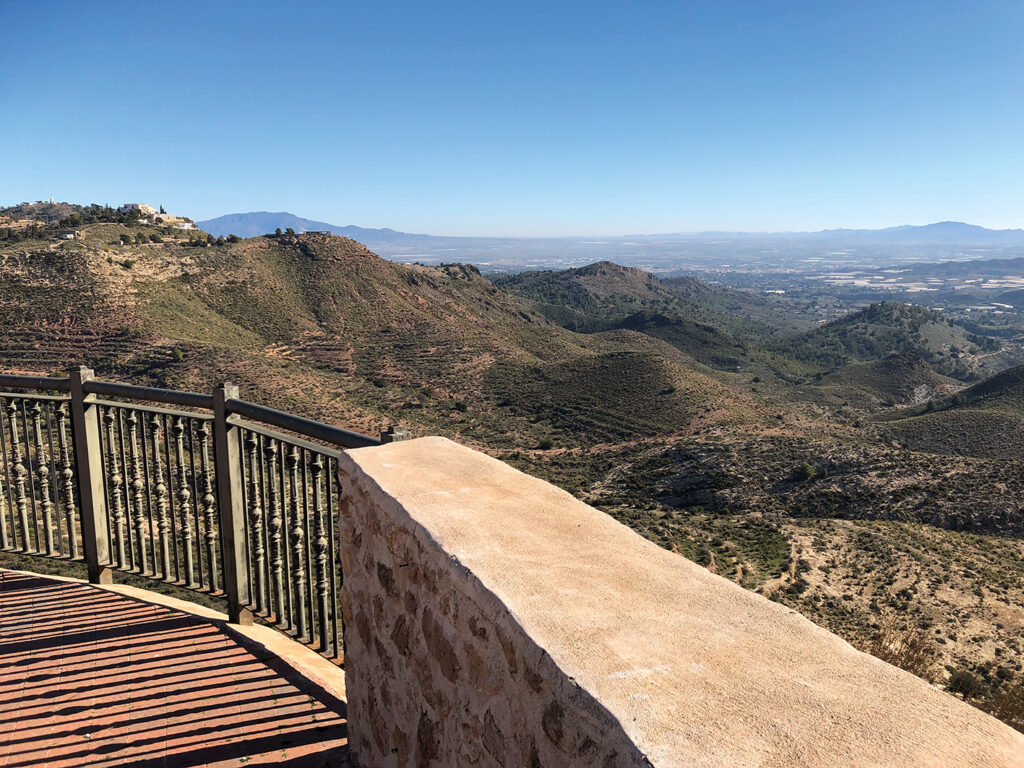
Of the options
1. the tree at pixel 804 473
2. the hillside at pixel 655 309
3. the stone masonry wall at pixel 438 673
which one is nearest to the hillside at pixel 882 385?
the hillside at pixel 655 309

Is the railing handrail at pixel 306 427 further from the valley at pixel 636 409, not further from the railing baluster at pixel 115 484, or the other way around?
the valley at pixel 636 409

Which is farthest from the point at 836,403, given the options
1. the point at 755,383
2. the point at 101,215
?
the point at 101,215

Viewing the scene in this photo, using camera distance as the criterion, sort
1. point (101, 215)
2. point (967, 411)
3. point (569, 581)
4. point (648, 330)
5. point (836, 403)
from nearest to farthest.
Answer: point (569, 581)
point (967, 411)
point (836, 403)
point (101, 215)
point (648, 330)

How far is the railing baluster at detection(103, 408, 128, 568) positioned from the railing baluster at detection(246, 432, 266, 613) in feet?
4.06

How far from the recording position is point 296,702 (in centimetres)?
338

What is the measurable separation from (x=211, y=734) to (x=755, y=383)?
62642 millimetres

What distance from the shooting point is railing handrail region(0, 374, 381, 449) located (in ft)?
10.2

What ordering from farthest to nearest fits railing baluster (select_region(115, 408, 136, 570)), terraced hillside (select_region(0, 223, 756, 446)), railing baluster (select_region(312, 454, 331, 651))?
terraced hillside (select_region(0, 223, 756, 446))
railing baluster (select_region(115, 408, 136, 570))
railing baluster (select_region(312, 454, 331, 651))

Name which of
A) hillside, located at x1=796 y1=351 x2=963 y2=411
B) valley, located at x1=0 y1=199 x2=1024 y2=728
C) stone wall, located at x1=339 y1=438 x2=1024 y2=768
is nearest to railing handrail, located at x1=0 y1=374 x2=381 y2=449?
stone wall, located at x1=339 y1=438 x2=1024 y2=768

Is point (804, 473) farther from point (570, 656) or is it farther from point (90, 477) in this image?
point (570, 656)

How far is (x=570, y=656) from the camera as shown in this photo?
4.81ft

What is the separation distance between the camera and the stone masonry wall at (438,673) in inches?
57.3

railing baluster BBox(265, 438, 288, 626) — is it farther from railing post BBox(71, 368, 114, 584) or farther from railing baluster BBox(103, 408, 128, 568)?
railing post BBox(71, 368, 114, 584)

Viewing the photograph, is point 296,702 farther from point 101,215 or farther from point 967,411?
point 101,215
